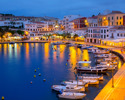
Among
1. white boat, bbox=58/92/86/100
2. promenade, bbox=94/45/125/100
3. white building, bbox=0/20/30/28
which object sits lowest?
white boat, bbox=58/92/86/100

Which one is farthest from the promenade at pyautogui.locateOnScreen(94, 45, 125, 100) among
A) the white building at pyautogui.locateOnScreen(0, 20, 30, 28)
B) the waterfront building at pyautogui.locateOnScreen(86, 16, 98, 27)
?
the white building at pyautogui.locateOnScreen(0, 20, 30, 28)

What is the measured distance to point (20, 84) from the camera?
23.3 m

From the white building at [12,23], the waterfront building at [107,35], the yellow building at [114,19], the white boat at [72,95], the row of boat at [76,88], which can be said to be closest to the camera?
the white boat at [72,95]

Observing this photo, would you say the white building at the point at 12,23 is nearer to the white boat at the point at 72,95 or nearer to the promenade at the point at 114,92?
the promenade at the point at 114,92

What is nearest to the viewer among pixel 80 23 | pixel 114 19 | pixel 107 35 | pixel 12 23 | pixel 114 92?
pixel 114 92

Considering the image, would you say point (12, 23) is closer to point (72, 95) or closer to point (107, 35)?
point (107, 35)

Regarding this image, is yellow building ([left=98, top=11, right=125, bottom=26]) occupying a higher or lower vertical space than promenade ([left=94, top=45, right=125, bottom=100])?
higher

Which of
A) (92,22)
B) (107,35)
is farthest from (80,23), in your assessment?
(107,35)

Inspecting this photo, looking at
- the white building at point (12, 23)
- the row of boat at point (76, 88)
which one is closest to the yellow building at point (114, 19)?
the row of boat at point (76, 88)

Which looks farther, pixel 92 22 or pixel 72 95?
pixel 92 22

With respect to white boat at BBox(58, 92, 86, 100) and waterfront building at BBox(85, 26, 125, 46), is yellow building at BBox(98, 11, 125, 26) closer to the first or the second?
waterfront building at BBox(85, 26, 125, 46)

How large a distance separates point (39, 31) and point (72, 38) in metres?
21.4

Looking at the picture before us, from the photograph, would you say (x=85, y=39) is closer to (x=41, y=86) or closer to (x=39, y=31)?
(x=39, y=31)

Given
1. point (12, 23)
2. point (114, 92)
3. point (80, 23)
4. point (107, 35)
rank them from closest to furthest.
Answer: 1. point (114, 92)
2. point (107, 35)
3. point (80, 23)
4. point (12, 23)
